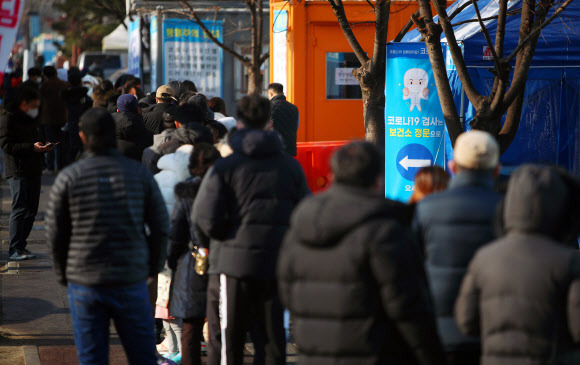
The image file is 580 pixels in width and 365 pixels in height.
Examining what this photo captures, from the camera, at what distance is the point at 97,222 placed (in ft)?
14.7

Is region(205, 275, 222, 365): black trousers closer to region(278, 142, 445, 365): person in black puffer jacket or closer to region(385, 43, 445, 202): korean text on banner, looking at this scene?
region(278, 142, 445, 365): person in black puffer jacket

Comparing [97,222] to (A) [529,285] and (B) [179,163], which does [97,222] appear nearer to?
(B) [179,163]

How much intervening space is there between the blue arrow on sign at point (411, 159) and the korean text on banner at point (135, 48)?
39.9 feet

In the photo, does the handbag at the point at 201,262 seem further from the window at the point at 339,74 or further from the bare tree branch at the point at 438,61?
the window at the point at 339,74

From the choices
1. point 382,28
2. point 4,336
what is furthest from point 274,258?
point 382,28

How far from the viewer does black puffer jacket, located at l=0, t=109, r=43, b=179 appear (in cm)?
909

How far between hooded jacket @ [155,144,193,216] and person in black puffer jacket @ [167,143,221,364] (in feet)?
0.82

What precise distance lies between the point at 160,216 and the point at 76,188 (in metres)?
0.54

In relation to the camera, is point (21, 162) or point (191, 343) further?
point (21, 162)

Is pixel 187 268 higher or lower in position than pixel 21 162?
lower

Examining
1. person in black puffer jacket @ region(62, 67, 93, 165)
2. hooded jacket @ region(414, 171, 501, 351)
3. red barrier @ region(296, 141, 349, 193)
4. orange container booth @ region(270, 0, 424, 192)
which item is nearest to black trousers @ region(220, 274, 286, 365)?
hooded jacket @ region(414, 171, 501, 351)

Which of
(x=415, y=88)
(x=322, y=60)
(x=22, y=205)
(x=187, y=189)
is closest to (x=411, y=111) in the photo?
(x=415, y=88)

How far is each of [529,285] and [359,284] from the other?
662 millimetres

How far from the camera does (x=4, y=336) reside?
22.5ft
